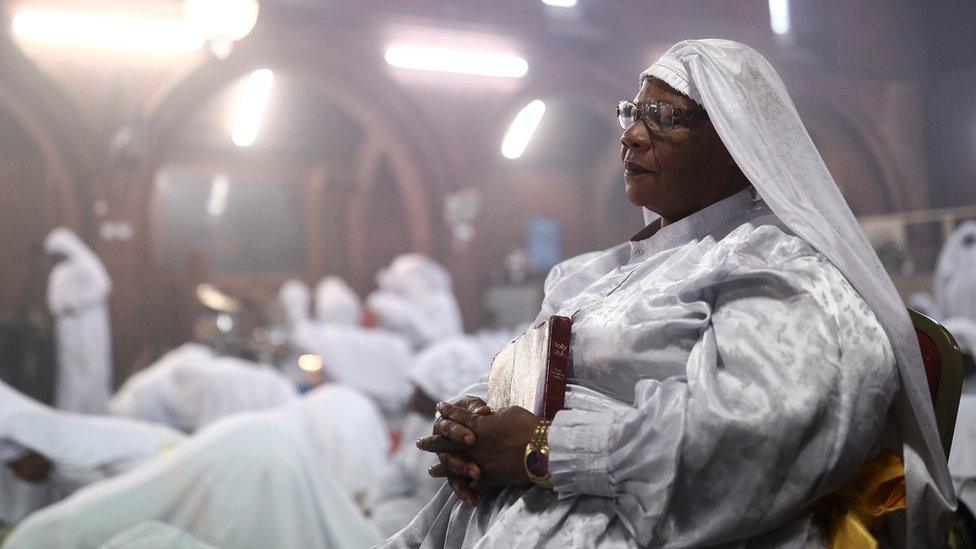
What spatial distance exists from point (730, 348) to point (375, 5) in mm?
7964

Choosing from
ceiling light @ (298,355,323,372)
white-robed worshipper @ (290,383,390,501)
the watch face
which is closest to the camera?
the watch face

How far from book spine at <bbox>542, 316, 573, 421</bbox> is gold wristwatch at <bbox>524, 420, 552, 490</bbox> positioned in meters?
0.07

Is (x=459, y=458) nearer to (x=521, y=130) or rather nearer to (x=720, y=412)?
(x=720, y=412)

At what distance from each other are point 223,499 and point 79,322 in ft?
17.5

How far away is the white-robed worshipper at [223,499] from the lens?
9.97 ft

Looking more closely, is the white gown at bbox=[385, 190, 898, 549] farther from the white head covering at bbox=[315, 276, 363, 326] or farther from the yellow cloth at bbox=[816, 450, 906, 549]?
the white head covering at bbox=[315, 276, 363, 326]

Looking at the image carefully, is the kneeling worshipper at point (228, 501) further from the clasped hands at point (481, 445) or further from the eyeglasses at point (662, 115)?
the eyeglasses at point (662, 115)

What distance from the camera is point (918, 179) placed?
5.45 metres

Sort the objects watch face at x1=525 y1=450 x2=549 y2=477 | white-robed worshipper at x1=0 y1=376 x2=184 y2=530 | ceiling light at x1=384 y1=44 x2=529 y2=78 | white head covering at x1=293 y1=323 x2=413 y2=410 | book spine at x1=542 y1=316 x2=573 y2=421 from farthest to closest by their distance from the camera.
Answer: ceiling light at x1=384 y1=44 x2=529 y2=78 → white head covering at x1=293 y1=323 x2=413 y2=410 → white-robed worshipper at x1=0 y1=376 x2=184 y2=530 → book spine at x1=542 y1=316 x2=573 y2=421 → watch face at x1=525 y1=450 x2=549 y2=477

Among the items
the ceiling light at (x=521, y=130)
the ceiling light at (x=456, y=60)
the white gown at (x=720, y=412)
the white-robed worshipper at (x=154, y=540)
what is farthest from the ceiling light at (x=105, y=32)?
the white gown at (x=720, y=412)

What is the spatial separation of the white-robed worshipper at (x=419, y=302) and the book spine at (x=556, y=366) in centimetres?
748

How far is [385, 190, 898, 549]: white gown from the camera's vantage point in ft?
4.16

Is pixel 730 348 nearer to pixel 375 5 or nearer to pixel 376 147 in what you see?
pixel 375 5

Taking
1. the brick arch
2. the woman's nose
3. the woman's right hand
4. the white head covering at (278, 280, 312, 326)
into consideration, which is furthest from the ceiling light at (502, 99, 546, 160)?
the woman's right hand
